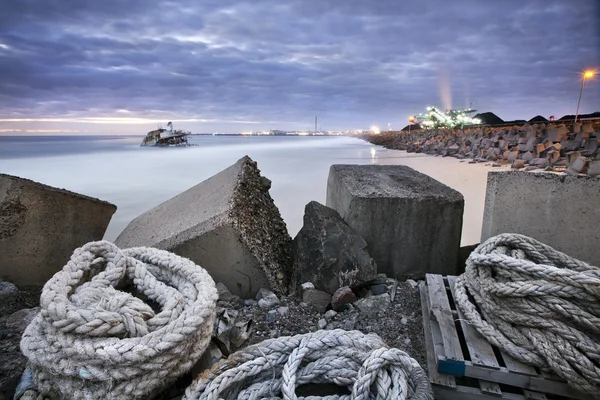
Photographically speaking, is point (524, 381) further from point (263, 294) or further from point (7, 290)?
point (7, 290)

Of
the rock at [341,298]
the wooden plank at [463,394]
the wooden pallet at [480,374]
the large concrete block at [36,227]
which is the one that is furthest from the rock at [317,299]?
the large concrete block at [36,227]

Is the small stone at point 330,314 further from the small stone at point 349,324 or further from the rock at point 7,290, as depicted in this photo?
the rock at point 7,290

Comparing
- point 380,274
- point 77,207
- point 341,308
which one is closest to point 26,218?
point 77,207

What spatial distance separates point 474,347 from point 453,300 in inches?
20.6

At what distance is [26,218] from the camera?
8.27ft

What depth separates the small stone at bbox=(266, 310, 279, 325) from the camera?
222 centimetres

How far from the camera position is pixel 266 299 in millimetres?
2371

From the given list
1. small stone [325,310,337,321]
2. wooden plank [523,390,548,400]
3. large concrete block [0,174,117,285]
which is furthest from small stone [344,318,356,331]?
large concrete block [0,174,117,285]

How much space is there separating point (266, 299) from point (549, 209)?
1934 mm

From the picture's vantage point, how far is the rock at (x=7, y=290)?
2316mm

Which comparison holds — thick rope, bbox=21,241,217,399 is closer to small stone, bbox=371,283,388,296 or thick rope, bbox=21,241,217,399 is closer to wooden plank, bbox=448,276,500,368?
wooden plank, bbox=448,276,500,368

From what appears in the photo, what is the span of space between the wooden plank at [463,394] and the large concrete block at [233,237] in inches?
44.3

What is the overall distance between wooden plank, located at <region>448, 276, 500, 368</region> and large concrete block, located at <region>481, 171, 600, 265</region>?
1010 mm

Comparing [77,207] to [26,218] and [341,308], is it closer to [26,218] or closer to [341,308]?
[26,218]
